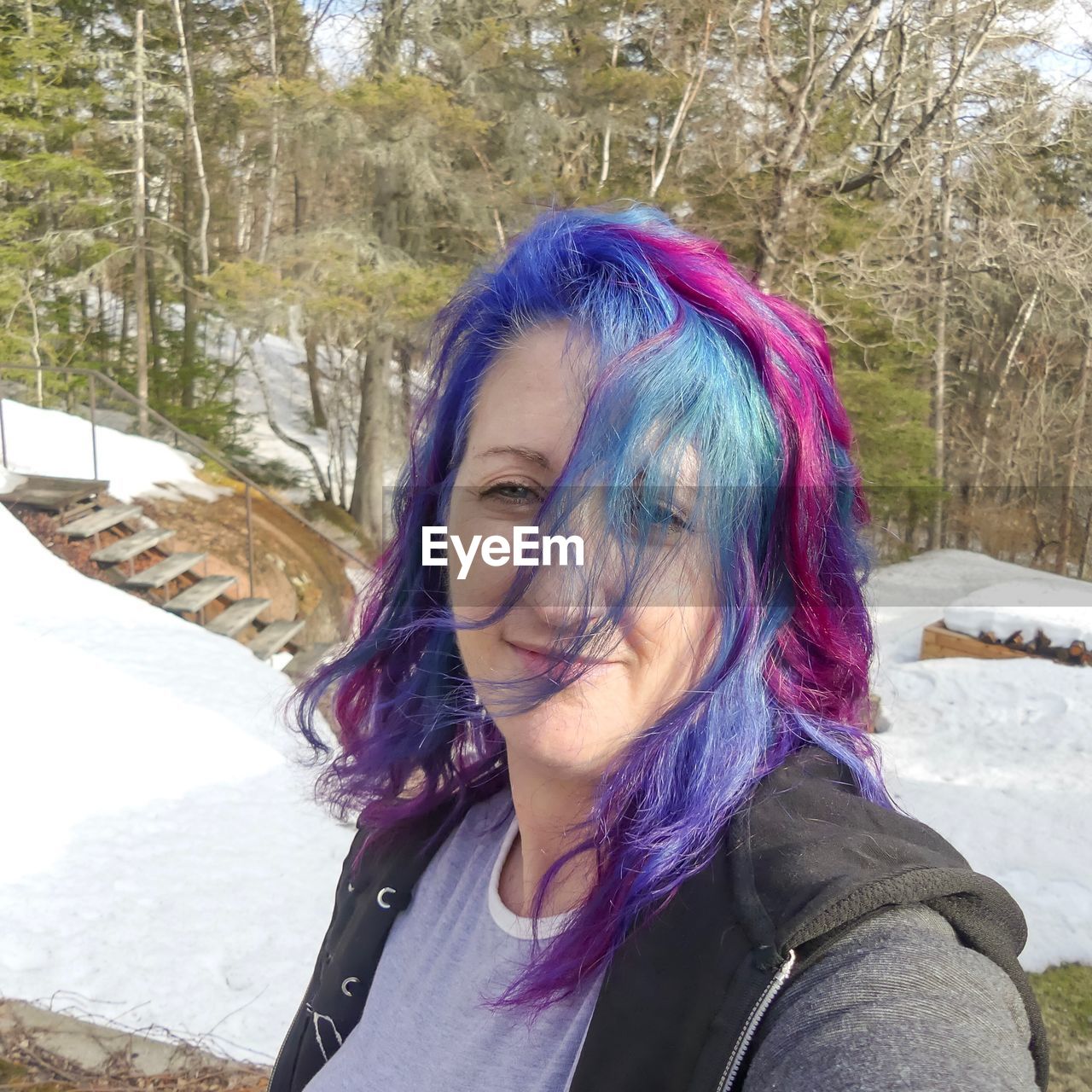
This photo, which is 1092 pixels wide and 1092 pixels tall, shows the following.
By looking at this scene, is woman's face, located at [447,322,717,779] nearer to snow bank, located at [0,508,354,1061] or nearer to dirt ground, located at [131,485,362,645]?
snow bank, located at [0,508,354,1061]

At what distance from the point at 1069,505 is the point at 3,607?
12749mm

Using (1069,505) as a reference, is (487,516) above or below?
above

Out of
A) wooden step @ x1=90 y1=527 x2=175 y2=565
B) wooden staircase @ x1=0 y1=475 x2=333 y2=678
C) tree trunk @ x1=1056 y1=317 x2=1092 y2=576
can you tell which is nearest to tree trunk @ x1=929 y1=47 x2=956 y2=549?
tree trunk @ x1=1056 y1=317 x2=1092 y2=576

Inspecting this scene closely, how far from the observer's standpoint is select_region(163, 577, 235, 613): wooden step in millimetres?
6441

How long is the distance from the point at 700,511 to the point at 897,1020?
1.45 feet

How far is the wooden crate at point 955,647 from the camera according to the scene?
280 inches

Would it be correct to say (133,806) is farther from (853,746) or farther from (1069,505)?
(1069,505)

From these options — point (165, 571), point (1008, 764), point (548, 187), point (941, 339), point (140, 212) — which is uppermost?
point (548, 187)

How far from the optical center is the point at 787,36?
9.64 m

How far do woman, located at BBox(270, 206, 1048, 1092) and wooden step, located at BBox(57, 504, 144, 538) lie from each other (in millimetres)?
6704

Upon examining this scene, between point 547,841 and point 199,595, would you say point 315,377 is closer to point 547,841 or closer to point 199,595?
point 199,595

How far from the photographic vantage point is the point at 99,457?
841 cm

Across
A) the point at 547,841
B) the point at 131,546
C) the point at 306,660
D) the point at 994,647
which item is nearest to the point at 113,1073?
the point at 547,841

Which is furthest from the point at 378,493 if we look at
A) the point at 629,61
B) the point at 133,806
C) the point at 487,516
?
the point at 487,516
